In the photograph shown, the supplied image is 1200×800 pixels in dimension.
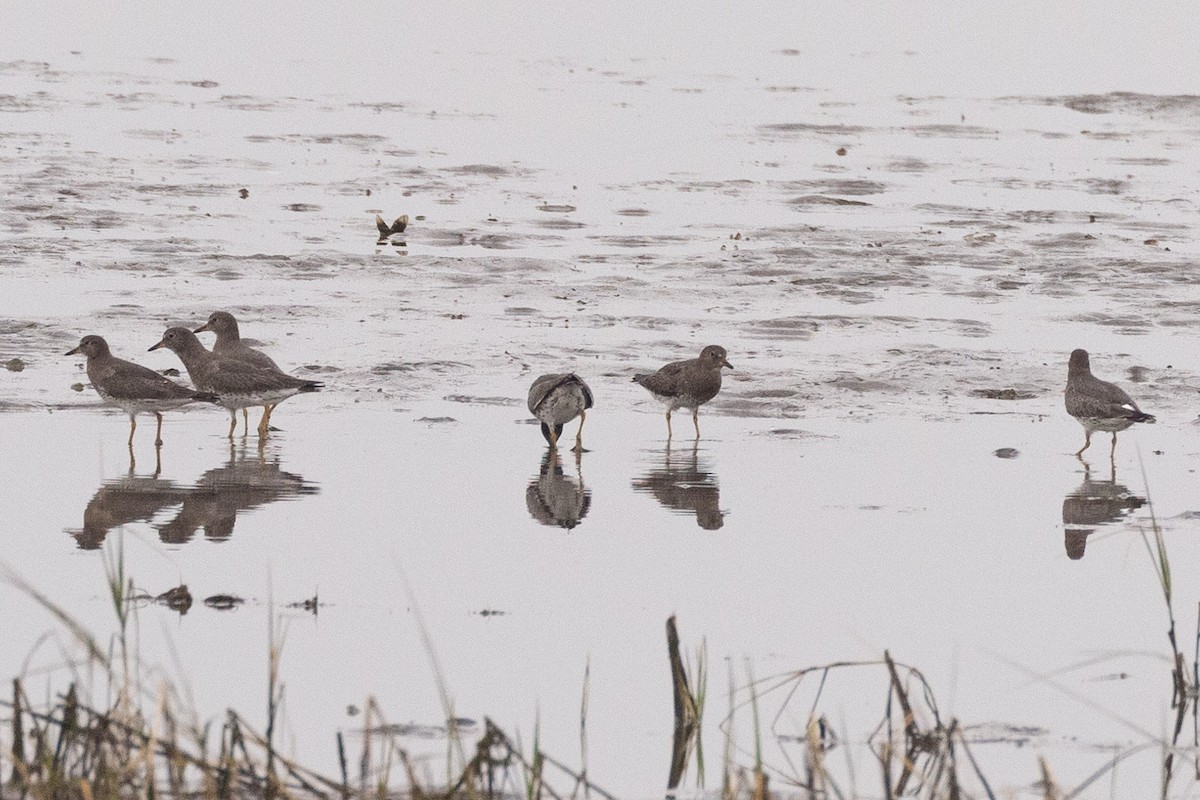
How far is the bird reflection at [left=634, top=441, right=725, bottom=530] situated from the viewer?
10992 millimetres

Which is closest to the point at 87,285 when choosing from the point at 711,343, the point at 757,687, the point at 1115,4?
the point at 711,343

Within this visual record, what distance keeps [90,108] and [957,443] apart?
17.3 m

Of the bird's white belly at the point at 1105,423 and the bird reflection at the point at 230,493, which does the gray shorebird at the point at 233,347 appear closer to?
the bird reflection at the point at 230,493

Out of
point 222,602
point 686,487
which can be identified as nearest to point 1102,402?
point 686,487

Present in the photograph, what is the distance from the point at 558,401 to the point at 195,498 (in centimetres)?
264

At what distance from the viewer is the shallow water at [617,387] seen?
8234mm

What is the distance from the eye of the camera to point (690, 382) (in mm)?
13531

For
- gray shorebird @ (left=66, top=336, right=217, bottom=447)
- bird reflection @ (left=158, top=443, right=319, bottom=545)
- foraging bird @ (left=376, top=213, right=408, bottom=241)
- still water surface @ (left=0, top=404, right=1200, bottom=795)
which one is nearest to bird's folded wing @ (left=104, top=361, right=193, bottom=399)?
gray shorebird @ (left=66, top=336, right=217, bottom=447)

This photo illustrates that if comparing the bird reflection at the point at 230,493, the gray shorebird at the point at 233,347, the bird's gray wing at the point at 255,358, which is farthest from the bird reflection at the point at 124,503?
the bird's gray wing at the point at 255,358

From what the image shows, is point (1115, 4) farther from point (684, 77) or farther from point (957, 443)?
point (957, 443)

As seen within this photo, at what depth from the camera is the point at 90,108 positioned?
89.5 feet

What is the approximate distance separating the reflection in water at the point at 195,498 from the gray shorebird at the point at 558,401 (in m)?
1.69

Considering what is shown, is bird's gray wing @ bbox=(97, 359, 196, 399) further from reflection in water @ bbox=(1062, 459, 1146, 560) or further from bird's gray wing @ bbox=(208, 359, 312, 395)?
reflection in water @ bbox=(1062, 459, 1146, 560)

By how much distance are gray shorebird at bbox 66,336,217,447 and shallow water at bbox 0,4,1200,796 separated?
28 centimetres
